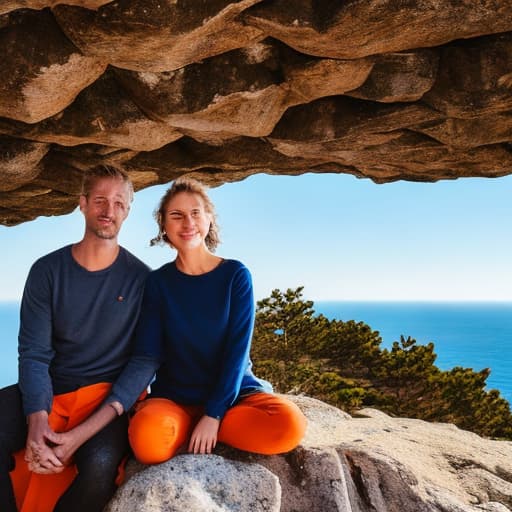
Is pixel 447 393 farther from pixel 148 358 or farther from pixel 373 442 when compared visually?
pixel 148 358

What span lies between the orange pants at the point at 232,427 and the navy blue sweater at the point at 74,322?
48cm

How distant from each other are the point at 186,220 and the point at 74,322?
43.0 inches

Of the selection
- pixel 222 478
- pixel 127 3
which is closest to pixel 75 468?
pixel 222 478

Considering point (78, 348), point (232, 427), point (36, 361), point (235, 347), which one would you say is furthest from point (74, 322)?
point (232, 427)

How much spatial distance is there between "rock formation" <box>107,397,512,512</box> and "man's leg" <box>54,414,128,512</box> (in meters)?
0.11

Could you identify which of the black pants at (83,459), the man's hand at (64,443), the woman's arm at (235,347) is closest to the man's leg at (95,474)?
the black pants at (83,459)

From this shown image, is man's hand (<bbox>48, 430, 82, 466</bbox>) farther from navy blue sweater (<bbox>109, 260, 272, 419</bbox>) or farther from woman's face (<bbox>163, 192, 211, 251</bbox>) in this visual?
woman's face (<bbox>163, 192, 211, 251</bbox>)

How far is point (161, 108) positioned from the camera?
17.3ft

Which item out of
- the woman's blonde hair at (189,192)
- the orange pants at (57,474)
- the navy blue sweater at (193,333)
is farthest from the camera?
the woman's blonde hair at (189,192)

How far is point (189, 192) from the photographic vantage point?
4.06 meters

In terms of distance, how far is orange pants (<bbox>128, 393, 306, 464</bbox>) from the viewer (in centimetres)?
357

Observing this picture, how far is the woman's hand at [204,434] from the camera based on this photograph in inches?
144

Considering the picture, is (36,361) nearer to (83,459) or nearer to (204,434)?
(83,459)

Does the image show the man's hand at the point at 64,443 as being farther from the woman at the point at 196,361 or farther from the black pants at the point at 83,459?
the woman at the point at 196,361
